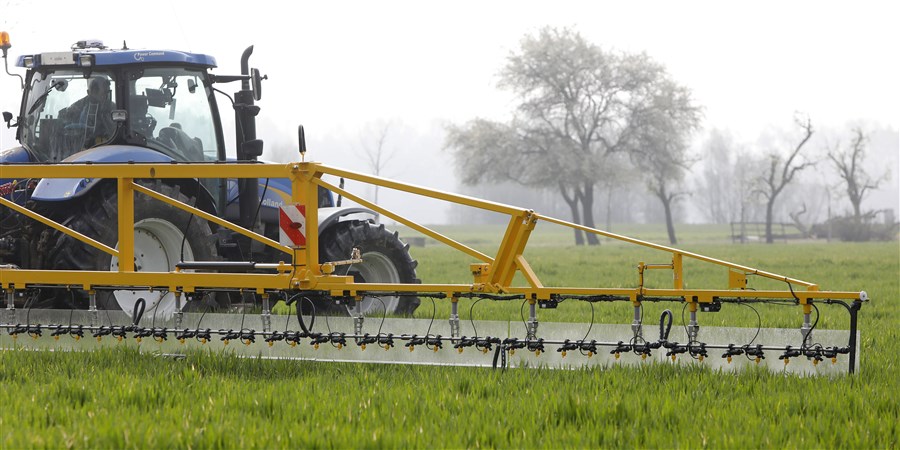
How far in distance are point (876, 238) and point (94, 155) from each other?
52.3 metres

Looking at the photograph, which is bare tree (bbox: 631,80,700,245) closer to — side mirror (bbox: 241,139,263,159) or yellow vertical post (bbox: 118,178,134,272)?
side mirror (bbox: 241,139,263,159)

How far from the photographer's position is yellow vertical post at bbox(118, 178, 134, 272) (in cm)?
741

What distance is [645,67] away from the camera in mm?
55844

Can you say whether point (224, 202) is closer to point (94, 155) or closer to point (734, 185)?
point (94, 155)

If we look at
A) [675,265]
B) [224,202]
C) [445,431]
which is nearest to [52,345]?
[224,202]

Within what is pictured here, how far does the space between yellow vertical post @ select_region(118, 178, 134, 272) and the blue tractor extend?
0.81 metres

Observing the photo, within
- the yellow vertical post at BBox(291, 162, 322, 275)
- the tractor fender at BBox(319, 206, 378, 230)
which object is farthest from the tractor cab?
the yellow vertical post at BBox(291, 162, 322, 275)

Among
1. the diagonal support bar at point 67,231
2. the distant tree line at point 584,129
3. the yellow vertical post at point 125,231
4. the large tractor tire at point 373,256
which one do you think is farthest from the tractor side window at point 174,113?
the distant tree line at point 584,129

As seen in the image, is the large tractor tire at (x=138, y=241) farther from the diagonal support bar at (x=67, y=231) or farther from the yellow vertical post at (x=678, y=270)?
the yellow vertical post at (x=678, y=270)

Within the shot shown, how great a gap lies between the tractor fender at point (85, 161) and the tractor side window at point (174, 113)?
394mm

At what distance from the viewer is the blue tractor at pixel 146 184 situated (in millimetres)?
8359

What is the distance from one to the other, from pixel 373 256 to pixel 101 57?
3113mm

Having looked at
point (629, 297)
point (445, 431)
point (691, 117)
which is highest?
point (691, 117)

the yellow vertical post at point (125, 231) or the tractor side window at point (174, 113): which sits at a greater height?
the tractor side window at point (174, 113)
